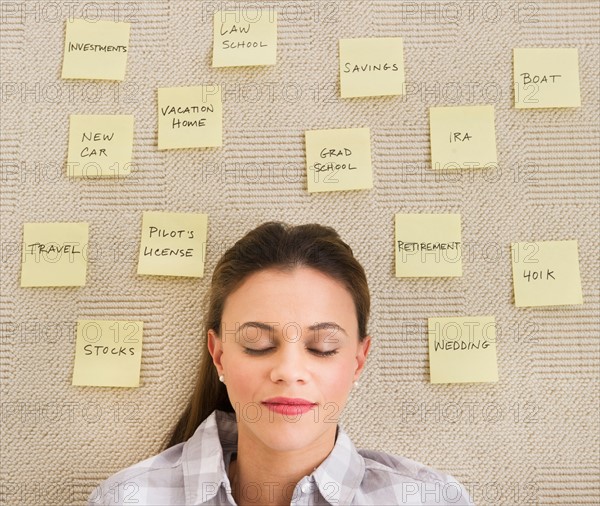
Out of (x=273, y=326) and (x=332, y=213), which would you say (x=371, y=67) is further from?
(x=273, y=326)

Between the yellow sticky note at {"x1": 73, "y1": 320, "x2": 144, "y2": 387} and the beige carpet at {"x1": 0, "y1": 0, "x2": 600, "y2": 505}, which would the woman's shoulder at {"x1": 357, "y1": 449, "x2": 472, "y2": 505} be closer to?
the beige carpet at {"x1": 0, "y1": 0, "x2": 600, "y2": 505}

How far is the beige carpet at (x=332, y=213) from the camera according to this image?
3.03 ft

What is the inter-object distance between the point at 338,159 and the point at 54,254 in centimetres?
42

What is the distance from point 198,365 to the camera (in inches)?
36.7

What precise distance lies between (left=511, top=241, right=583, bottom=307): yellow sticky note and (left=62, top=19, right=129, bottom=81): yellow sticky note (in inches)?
24.6

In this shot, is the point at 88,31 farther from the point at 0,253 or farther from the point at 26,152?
the point at 0,253

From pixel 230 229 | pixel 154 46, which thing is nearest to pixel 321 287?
pixel 230 229

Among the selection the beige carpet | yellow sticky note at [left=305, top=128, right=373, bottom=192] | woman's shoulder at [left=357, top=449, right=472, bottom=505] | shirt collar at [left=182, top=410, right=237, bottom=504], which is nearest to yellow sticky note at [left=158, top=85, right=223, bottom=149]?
the beige carpet

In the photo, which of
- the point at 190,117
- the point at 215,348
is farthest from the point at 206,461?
the point at 190,117

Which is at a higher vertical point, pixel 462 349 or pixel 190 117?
pixel 190 117

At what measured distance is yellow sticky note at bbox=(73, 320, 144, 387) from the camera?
3.04 feet

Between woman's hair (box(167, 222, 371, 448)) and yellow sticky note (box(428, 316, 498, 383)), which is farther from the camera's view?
yellow sticky note (box(428, 316, 498, 383))

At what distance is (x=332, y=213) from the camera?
94 centimetres

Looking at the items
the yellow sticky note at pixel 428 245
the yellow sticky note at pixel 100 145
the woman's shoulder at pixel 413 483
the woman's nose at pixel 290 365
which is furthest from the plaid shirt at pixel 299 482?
the yellow sticky note at pixel 100 145
